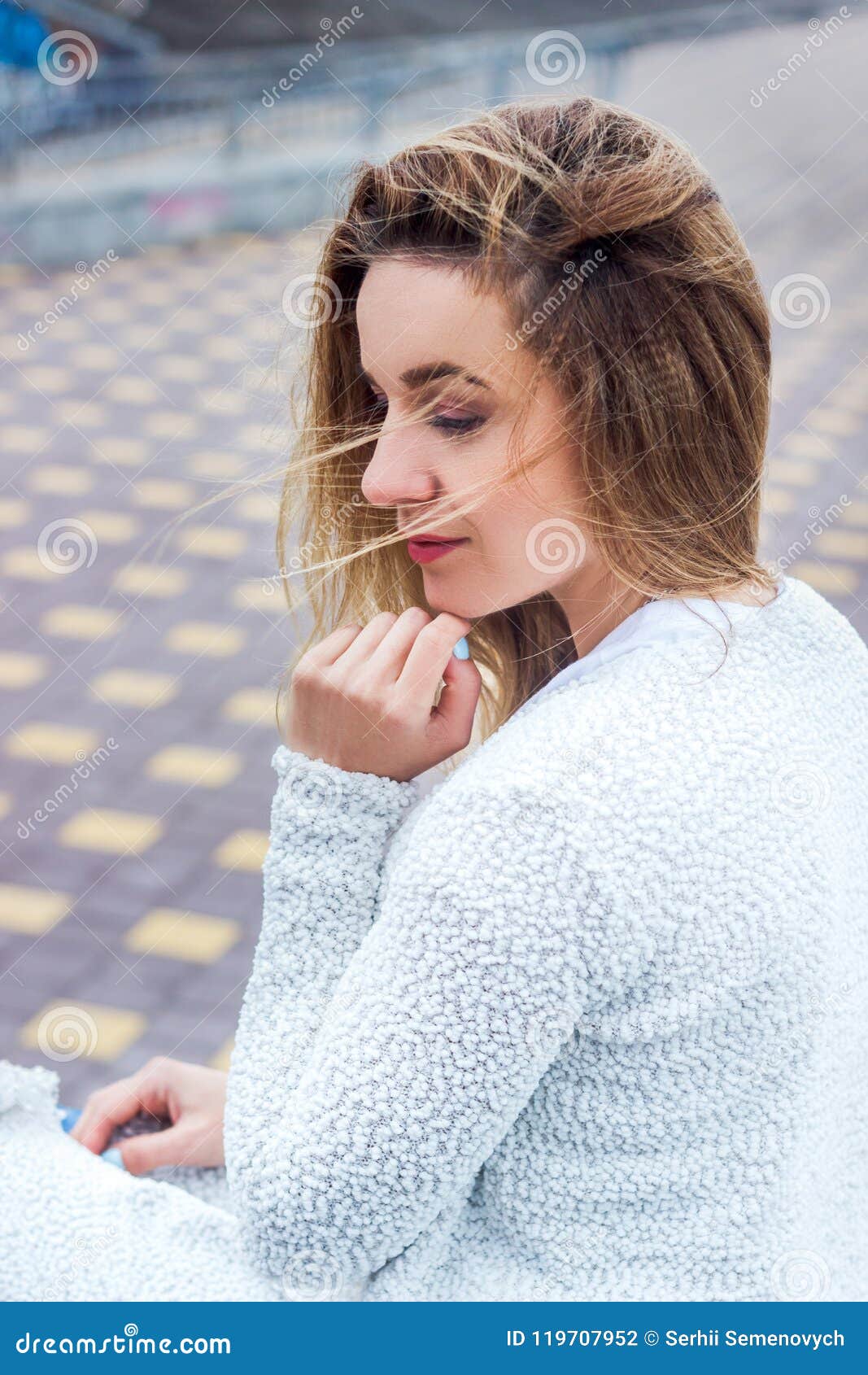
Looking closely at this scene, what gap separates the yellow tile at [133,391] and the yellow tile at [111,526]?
44.9 inches

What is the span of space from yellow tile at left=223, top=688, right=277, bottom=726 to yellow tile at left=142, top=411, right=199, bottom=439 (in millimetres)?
1865

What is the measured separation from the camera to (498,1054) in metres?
1.06

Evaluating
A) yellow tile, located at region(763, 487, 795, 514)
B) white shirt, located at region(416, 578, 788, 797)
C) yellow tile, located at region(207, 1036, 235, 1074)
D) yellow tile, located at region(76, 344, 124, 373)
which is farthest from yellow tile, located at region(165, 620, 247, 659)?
white shirt, located at region(416, 578, 788, 797)

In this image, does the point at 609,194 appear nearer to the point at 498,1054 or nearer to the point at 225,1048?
the point at 498,1054

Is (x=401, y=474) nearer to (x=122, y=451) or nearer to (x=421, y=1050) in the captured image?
(x=421, y=1050)

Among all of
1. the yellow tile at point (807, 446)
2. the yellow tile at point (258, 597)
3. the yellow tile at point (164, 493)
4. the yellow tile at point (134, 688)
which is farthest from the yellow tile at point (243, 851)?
the yellow tile at point (807, 446)

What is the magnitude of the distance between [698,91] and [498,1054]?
29.2 ft

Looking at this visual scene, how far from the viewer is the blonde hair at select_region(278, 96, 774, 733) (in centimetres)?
121

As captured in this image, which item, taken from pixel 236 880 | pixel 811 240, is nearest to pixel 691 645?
pixel 236 880

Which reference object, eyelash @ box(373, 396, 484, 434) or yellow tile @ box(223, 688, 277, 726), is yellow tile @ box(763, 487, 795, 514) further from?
eyelash @ box(373, 396, 484, 434)

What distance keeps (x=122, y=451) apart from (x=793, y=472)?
100 inches

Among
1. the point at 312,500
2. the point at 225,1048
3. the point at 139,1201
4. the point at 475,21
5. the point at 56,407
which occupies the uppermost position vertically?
the point at 475,21

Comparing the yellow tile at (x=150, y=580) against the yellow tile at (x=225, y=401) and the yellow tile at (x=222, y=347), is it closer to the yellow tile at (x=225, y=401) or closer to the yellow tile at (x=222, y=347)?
the yellow tile at (x=225, y=401)

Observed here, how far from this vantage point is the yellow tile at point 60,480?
488 centimetres
